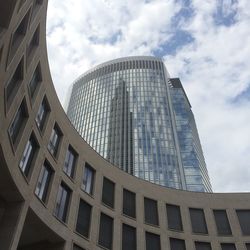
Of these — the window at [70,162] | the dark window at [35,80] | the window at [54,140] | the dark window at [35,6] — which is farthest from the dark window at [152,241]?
the dark window at [35,6]

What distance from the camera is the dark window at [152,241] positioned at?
28.0 m

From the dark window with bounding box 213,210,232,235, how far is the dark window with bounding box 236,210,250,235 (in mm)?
1333

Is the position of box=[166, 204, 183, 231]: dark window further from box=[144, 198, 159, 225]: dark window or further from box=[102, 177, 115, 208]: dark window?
box=[102, 177, 115, 208]: dark window

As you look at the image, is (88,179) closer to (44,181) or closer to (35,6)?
(44,181)

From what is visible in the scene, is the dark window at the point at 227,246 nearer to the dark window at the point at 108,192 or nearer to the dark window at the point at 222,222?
the dark window at the point at 222,222

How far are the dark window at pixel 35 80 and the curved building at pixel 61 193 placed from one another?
7 centimetres

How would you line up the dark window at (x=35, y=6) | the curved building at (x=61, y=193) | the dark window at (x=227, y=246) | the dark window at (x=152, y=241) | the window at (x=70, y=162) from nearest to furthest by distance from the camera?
the curved building at (x=61, y=193) < the dark window at (x=35, y=6) < the window at (x=70, y=162) < the dark window at (x=152, y=241) < the dark window at (x=227, y=246)

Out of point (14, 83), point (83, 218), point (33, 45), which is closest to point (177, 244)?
point (83, 218)

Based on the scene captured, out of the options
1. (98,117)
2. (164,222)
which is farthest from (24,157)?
(98,117)

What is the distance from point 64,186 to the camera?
24.5 meters

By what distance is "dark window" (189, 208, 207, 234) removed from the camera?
30672 mm

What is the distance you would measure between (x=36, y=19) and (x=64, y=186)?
1184cm

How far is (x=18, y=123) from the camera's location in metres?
20.0

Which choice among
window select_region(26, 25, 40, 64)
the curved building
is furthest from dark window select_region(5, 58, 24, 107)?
window select_region(26, 25, 40, 64)
